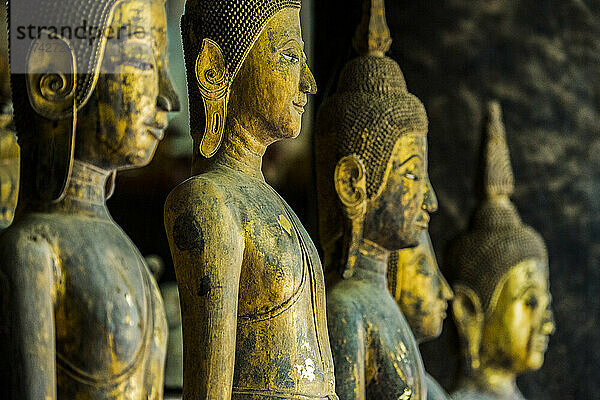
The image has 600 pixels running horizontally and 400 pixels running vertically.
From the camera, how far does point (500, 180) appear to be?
4.32 meters

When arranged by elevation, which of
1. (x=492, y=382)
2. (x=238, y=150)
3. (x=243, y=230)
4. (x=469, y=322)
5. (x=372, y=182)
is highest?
(x=238, y=150)

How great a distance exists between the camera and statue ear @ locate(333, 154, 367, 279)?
306cm

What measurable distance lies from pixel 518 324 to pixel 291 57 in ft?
6.57

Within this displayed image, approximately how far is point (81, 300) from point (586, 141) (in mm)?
3492

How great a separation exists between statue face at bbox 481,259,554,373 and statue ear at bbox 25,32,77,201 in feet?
7.50

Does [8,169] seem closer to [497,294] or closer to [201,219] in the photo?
[201,219]

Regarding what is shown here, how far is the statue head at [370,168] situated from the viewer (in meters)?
3.09

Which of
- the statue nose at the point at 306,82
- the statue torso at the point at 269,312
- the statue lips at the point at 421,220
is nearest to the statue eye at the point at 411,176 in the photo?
the statue lips at the point at 421,220

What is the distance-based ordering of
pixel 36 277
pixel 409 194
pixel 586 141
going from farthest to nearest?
pixel 586 141 < pixel 409 194 < pixel 36 277

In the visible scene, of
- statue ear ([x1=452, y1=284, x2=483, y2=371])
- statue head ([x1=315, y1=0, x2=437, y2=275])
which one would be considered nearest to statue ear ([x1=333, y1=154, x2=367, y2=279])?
statue head ([x1=315, y1=0, x2=437, y2=275])

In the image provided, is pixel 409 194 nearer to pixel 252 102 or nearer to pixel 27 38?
pixel 252 102

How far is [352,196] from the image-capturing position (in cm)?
309

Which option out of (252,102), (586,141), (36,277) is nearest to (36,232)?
(36,277)

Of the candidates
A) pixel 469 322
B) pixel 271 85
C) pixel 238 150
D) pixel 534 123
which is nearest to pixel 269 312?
pixel 238 150
